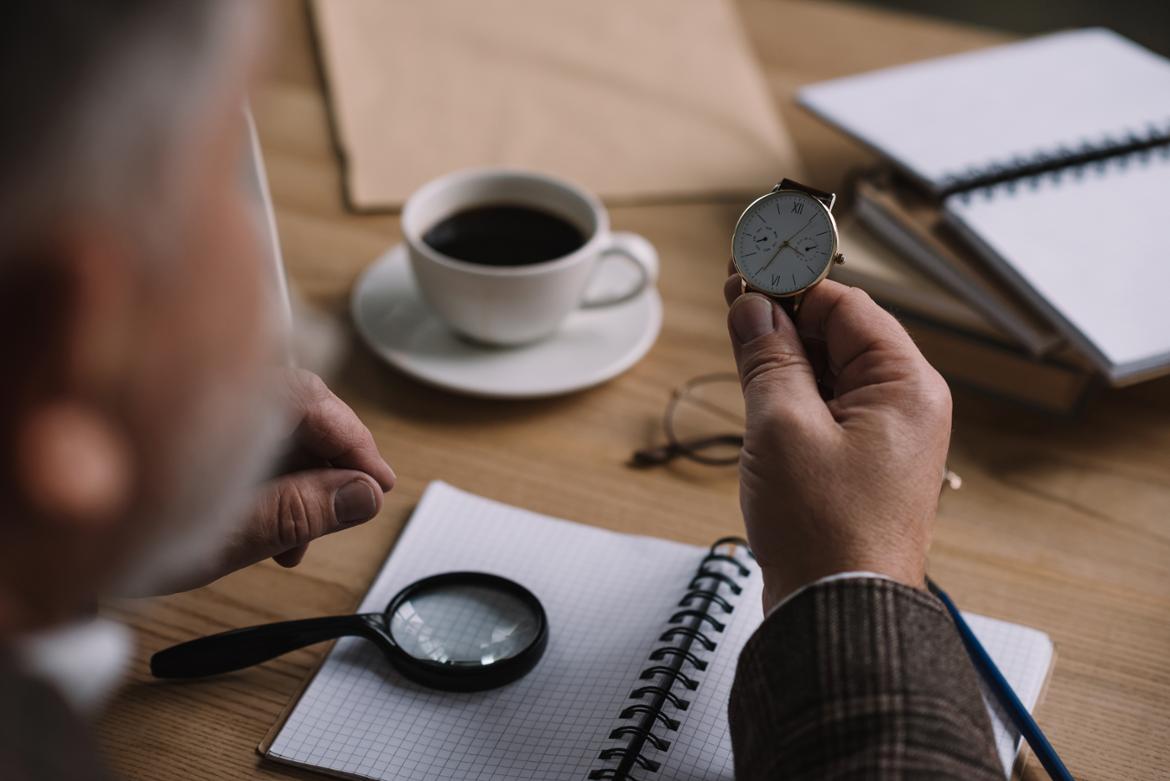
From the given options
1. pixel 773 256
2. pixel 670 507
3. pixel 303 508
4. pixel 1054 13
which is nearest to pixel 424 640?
pixel 303 508

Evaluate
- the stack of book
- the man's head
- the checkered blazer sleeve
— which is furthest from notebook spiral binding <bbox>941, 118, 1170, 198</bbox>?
the man's head

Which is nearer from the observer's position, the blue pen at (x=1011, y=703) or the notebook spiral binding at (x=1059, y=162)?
the blue pen at (x=1011, y=703)

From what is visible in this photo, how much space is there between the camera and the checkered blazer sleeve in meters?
0.60

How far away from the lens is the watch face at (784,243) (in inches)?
31.9

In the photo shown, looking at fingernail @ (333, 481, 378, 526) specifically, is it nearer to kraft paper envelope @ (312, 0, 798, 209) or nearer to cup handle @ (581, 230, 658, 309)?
cup handle @ (581, 230, 658, 309)

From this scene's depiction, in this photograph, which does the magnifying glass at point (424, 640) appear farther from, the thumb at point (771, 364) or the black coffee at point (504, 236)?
the black coffee at point (504, 236)

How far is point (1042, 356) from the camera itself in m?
1.10

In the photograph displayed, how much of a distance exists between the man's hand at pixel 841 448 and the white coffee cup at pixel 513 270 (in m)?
0.31

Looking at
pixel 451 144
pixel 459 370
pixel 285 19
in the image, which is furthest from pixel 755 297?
pixel 285 19

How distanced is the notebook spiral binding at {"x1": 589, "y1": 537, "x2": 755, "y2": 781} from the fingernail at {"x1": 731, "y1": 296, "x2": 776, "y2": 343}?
191mm

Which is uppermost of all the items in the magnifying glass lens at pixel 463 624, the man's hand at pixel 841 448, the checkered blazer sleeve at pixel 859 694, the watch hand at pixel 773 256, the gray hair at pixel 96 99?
the gray hair at pixel 96 99

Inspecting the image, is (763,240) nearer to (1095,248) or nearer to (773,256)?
(773,256)

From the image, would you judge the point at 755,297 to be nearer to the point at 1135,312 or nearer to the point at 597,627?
the point at 597,627

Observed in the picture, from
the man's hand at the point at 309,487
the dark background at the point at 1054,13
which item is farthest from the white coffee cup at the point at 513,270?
the dark background at the point at 1054,13
